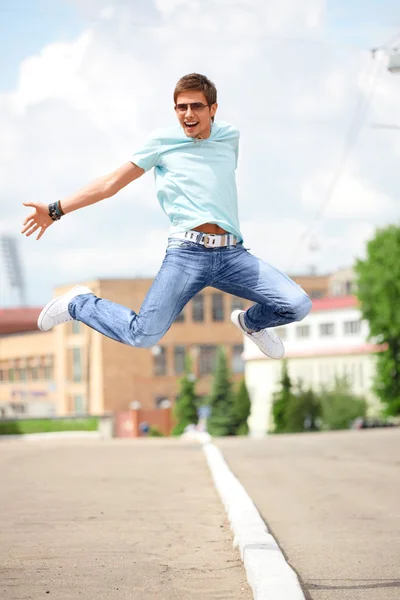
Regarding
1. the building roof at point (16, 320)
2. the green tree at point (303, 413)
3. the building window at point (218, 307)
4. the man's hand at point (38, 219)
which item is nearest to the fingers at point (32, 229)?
the man's hand at point (38, 219)

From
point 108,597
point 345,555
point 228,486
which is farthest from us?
point 228,486

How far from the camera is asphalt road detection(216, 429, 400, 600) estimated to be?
6.76 metres

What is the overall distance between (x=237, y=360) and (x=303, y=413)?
35.2m

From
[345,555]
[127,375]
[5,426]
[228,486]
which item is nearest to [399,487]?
[228,486]

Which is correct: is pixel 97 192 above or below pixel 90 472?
above

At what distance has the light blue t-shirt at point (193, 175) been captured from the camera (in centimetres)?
710

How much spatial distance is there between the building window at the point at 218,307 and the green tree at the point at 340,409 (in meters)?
28.2

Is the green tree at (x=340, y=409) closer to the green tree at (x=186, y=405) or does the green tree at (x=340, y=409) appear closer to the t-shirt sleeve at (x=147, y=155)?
the green tree at (x=186, y=405)

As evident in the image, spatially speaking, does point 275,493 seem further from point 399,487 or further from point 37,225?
point 37,225

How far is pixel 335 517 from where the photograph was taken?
1053 centimetres

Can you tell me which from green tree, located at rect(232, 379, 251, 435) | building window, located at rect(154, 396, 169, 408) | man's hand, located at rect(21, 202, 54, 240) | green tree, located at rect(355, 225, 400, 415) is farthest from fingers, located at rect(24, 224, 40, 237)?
building window, located at rect(154, 396, 169, 408)

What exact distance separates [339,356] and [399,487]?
82805mm

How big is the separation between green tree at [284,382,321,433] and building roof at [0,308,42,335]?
5061cm

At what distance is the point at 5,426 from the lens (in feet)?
244
